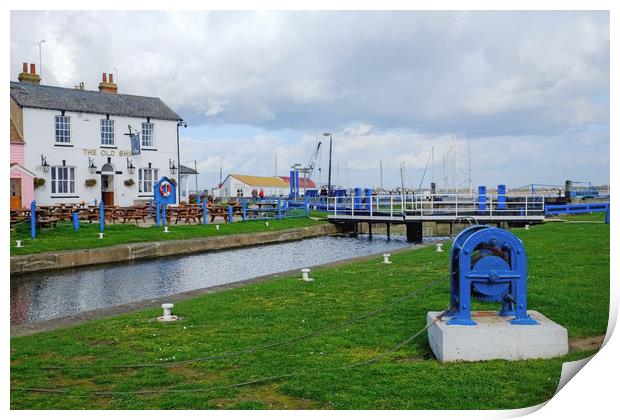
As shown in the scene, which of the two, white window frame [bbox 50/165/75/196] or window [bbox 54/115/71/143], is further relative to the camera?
window [bbox 54/115/71/143]

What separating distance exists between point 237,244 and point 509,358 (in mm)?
19341

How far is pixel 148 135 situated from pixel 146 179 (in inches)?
96.7

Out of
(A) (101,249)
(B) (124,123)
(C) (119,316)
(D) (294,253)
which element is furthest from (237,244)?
(C) (119,316)

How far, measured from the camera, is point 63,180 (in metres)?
29.2

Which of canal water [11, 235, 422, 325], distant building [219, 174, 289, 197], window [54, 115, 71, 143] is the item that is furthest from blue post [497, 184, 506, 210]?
distant building [219, 174, 289, 197]

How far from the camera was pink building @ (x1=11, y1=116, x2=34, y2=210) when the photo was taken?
88.0 feet

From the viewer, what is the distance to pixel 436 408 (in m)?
5.22

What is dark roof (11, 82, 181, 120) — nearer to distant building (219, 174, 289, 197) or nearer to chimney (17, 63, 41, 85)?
chimney (17, 63, 41, 85)

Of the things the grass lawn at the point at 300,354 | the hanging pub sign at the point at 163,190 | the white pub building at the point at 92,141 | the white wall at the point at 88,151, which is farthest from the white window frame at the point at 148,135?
the grass lawn at the point at 300,354

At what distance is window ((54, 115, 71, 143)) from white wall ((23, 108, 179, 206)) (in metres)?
0.19

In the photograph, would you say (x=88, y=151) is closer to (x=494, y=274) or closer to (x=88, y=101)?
(x=88, y=101)

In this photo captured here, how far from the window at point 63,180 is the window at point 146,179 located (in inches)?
147

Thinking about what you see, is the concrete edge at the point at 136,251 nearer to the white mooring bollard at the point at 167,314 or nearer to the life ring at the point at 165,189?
the life ring at the point at 165,189

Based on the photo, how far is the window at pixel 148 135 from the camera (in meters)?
32.8
